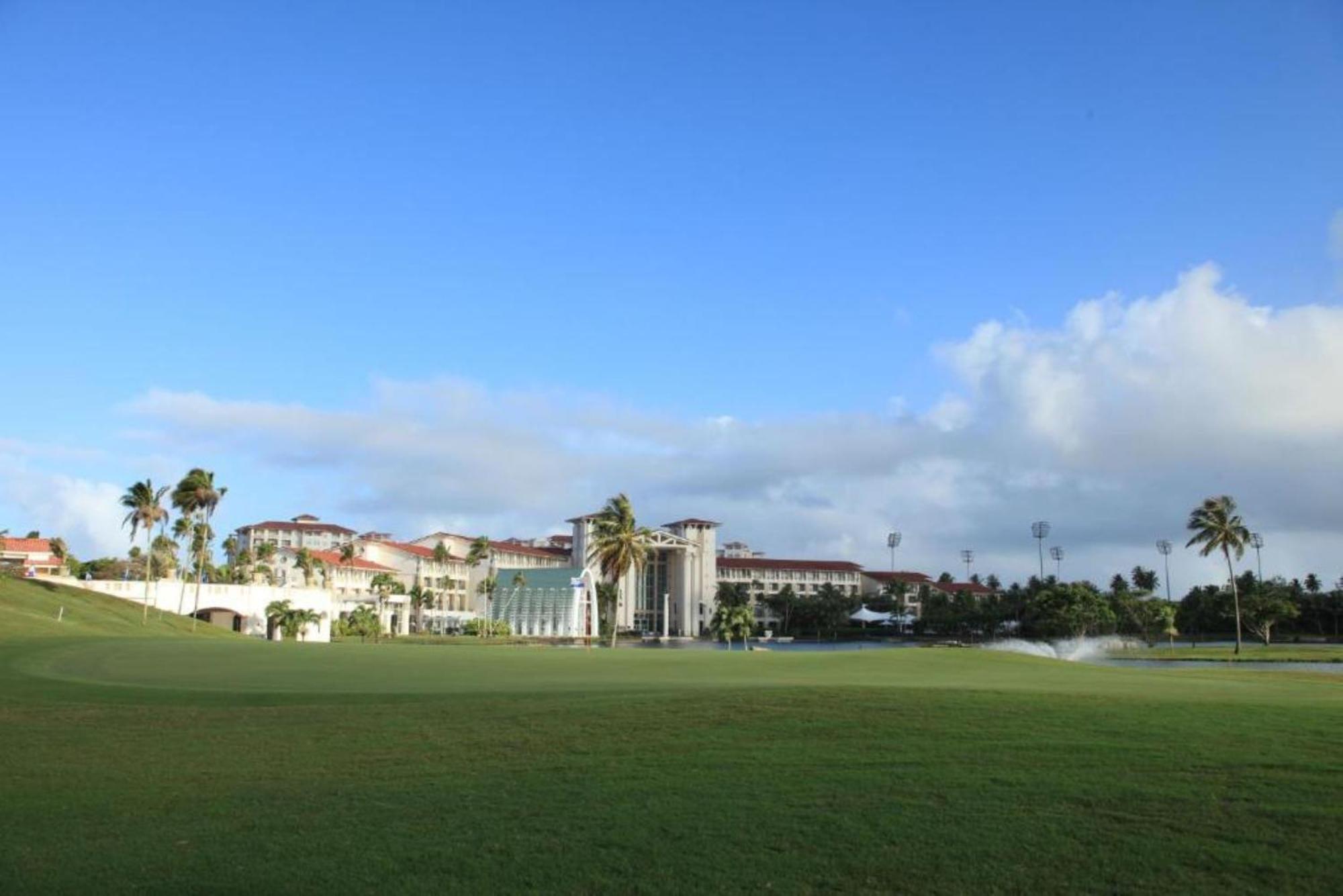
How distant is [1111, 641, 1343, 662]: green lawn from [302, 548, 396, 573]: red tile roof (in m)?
99.2

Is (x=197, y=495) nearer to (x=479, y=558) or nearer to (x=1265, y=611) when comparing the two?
(x=479, y=558)

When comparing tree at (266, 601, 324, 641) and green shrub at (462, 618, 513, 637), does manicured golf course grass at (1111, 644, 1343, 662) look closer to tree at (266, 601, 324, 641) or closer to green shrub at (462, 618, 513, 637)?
green shrub at (462, 618, 513, 637)

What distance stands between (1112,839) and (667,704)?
1043cm

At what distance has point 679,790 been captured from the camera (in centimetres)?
1408

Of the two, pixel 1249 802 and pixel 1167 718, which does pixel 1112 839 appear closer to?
pixel 1249 802

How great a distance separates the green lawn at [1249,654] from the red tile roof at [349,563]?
9919 cm

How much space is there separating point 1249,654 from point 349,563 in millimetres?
111209

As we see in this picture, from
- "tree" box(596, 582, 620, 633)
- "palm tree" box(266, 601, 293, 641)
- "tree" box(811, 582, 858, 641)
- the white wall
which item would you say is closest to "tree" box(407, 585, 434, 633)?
"tree" box(596, 582, 620, 633)

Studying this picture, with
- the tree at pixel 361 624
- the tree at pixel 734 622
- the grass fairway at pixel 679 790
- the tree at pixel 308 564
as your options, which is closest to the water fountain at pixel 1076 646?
the tree at pixel 734 622

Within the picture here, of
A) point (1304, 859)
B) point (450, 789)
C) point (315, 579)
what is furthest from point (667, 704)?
point (315, 579)

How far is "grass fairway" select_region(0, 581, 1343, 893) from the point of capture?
11.1 metres

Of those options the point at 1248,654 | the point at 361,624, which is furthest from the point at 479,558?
the point at 1248,654

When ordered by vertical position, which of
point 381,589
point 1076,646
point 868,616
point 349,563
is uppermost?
point 349,563

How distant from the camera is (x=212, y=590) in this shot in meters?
98.5
